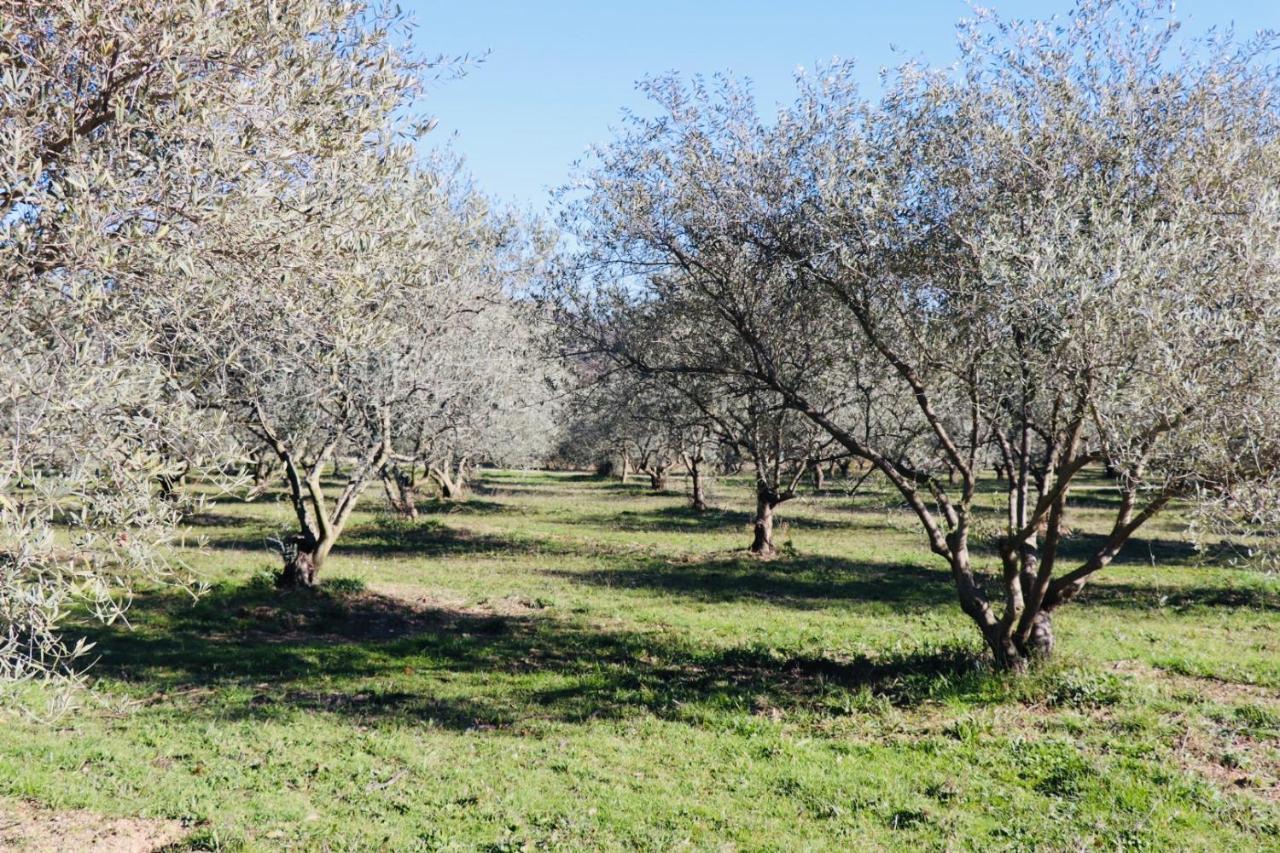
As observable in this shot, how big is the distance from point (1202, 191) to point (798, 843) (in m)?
8.31

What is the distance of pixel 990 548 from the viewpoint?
29375 mm

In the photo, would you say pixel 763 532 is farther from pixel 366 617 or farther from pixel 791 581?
pixel 366 617

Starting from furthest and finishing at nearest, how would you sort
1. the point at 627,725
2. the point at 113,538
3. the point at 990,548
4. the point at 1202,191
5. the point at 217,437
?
the point at 990,548
the point at 627,725
the point at 1202,191
the point at 217,437
the point at 113,538

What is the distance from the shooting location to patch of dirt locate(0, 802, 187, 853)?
7.28 meters

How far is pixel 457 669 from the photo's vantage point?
47.3ft

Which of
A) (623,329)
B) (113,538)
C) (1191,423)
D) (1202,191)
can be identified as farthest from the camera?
(623,329)

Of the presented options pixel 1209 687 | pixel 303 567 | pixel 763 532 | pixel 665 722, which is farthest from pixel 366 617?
pixel 1209 687

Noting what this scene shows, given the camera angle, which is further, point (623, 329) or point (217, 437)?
point (623, 329)

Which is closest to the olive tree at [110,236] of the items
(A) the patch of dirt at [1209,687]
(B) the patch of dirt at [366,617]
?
(B) the patch of dirt at [366,617]

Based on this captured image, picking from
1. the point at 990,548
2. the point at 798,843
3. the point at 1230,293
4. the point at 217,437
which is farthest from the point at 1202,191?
the point at 990,548

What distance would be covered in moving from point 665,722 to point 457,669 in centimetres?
457

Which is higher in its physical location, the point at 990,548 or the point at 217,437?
the point at 217,437

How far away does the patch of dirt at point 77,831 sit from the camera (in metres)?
7.28

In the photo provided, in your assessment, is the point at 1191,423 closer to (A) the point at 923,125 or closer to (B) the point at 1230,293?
(B) the point at 1230,293
